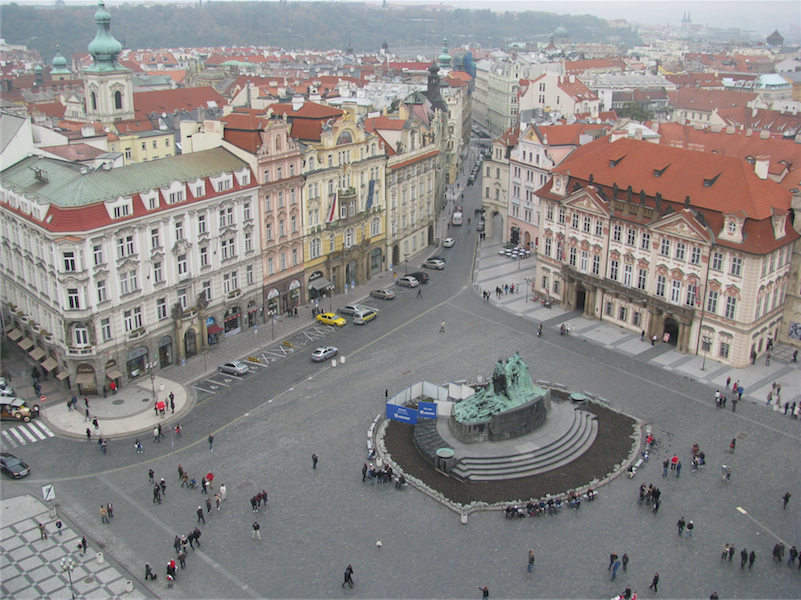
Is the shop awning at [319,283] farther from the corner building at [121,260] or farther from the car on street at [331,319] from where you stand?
the corner building at [121,260]

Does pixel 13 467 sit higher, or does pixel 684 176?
pixel 684 176

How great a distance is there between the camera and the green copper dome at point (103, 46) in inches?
5193

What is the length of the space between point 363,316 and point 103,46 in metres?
76.9

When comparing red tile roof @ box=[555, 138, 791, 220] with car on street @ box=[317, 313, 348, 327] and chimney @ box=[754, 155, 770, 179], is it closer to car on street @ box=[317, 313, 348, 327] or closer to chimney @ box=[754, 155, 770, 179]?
chimney @ box=[754, 155, 770, 179]

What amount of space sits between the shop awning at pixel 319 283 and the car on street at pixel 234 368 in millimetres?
18665

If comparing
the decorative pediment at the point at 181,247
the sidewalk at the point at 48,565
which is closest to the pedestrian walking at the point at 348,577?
the sidewalk at the point at 48,565

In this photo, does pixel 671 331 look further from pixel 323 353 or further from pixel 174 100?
pixel 174 100

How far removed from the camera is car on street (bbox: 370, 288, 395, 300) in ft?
311

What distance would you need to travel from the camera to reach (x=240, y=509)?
53781 mm

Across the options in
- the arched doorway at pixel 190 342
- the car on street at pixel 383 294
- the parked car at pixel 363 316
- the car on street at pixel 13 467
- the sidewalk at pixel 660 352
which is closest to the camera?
the car on street at pixel 13 467

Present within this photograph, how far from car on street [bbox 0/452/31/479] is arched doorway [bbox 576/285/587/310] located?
58210 mm

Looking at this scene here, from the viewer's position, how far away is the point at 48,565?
48.6 metres

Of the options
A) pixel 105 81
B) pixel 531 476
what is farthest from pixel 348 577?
pixel 105 81

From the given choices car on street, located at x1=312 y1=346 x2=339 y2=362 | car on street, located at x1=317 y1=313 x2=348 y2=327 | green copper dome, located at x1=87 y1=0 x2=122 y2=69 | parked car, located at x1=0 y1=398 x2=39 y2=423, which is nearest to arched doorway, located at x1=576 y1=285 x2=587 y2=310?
car on street, located at x1=317 y1=313 x2=348 y2=327
